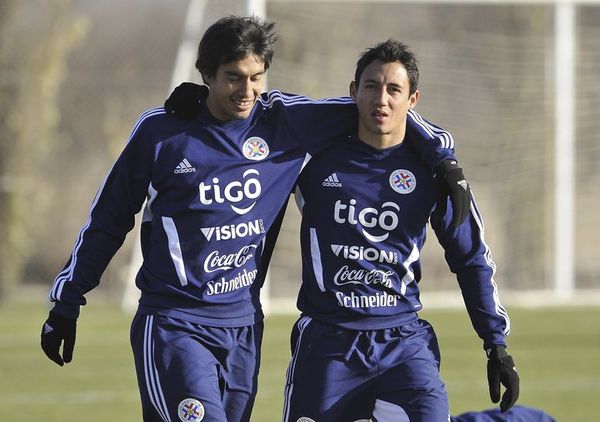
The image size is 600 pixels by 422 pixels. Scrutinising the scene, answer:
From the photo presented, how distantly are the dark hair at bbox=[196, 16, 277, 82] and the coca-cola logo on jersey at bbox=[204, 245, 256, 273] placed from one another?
0.67 m

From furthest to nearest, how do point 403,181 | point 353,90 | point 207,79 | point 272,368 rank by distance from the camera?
point 272,368 → point 353,90 → point 403,181 → point 207,79

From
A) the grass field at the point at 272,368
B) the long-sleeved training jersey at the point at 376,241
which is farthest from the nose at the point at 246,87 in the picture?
the grass field at the point at 272,368

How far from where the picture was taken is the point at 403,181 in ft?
16.8

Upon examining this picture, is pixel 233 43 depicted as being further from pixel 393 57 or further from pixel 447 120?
pixel 447 120

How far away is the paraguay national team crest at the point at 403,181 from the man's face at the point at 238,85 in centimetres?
62


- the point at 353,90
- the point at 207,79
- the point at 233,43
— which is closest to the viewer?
the point at 233,43

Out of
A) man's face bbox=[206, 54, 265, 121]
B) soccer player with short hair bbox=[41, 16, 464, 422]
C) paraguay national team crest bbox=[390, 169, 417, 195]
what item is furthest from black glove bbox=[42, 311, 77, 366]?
paraguay national team crest bbox=[390, 169, 417, 195]

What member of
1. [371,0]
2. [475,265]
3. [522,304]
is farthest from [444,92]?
[475,265]

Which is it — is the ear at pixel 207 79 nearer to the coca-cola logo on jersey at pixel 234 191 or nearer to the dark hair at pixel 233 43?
the dark hair at pixel 233 43

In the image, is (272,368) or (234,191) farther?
(272,368)

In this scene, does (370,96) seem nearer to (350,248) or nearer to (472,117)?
(350,248)

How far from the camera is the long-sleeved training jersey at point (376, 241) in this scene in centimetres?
507

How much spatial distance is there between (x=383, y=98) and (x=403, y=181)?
341 mm

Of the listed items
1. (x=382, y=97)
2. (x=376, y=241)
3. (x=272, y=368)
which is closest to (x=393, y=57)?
(x=382, y=97)
